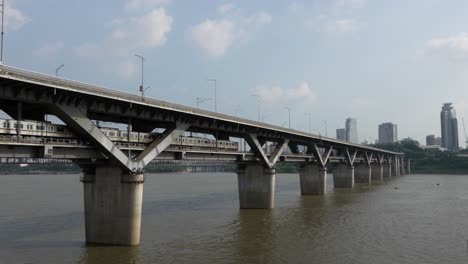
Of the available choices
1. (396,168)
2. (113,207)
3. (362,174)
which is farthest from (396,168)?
(113,207)

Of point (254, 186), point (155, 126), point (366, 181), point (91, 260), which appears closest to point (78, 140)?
point (91, 260)

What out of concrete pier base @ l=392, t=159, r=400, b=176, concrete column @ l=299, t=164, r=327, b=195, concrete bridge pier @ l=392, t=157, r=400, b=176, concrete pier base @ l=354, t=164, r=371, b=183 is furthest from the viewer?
concrete bridge pier @ l=392, t=157, r=400, b=176

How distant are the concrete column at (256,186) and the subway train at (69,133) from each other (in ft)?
37.6

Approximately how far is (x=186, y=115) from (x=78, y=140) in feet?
41.6

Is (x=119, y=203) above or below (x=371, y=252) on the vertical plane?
above

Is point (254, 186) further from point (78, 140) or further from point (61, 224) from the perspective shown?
point (78, 140)

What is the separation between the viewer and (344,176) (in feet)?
360

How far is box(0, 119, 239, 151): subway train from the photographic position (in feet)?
87.6

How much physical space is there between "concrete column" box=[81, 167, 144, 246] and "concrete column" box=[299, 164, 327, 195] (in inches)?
2229

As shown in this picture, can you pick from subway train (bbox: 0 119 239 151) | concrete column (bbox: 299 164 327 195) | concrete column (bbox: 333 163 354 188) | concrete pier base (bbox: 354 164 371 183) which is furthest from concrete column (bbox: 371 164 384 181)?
subway train (bbox: 0 119 239 151)

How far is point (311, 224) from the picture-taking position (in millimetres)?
45969

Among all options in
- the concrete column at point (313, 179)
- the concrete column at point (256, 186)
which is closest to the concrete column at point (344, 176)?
the concrete column at point (313, 179)

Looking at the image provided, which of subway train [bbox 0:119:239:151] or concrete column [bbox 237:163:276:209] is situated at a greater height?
subway train [bbox 0:119:239:151]

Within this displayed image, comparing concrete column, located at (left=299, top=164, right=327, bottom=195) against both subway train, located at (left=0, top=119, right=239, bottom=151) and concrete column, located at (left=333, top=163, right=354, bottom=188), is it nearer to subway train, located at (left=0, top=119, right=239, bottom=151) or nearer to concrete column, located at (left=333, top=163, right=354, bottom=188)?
concrete column, located at (left=333, top=163, right=354, bottom=188)
